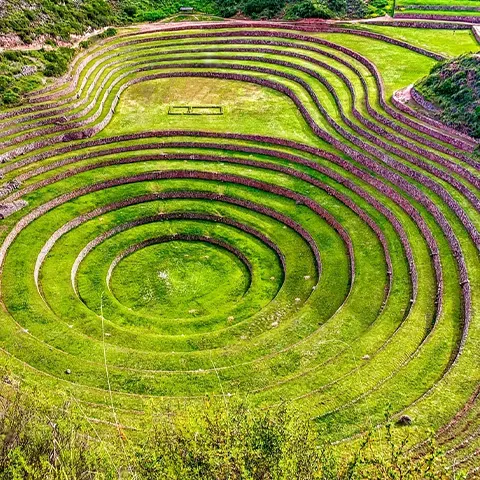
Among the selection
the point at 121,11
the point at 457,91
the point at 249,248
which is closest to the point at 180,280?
the point at 249,248

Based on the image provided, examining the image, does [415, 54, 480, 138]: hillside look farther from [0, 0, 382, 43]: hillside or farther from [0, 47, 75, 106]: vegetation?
[0, 47, 75, 106]: vegetation

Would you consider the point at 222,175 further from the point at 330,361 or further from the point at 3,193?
the point at 330,361

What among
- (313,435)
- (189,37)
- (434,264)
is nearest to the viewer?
(313,435)

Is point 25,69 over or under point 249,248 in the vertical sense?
over

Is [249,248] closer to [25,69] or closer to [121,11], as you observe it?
[25,69]

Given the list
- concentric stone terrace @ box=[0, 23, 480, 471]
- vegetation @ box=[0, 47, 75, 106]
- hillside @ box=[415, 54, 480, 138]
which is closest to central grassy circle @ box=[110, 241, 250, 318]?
concentric stone terrace @ box=[0, 23, 480, 471]

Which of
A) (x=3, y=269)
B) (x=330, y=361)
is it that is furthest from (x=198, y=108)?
(x=330, y=361)
